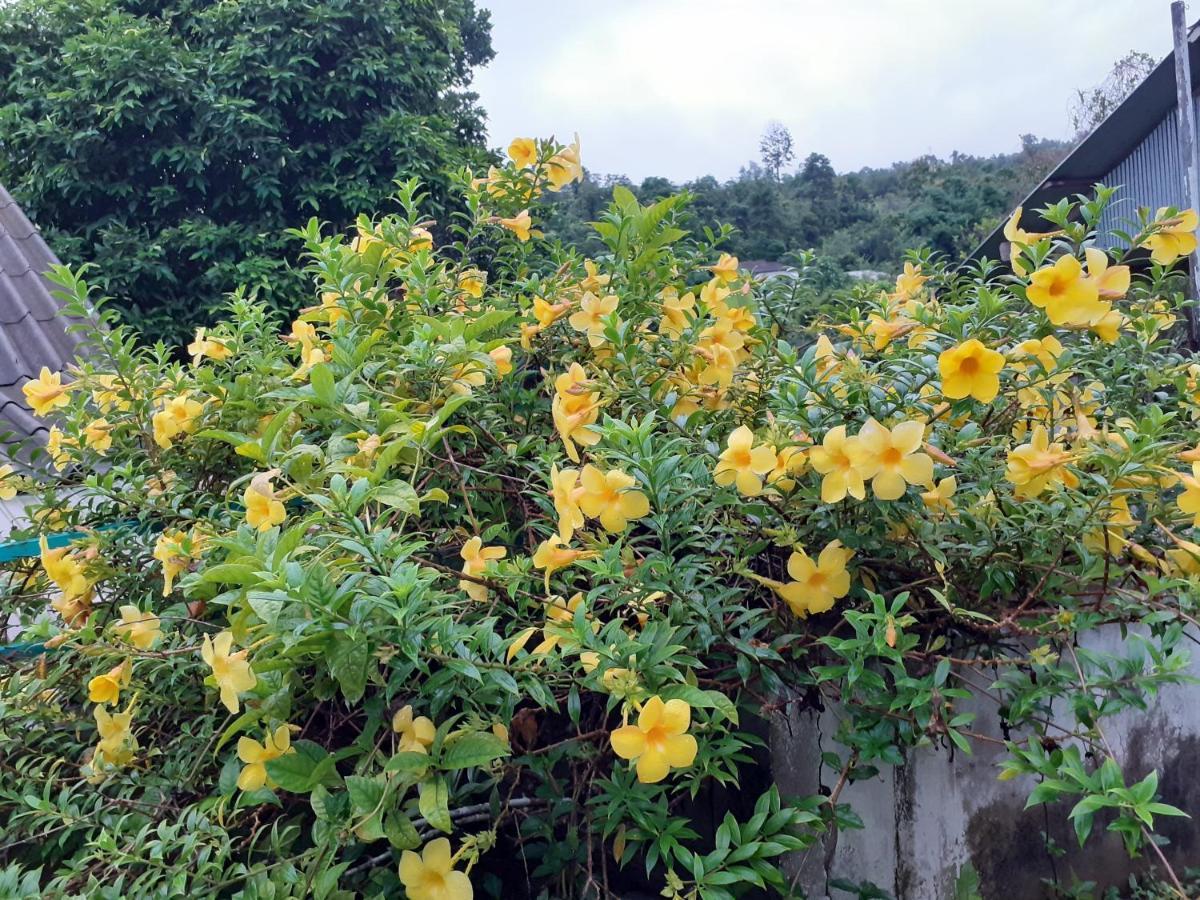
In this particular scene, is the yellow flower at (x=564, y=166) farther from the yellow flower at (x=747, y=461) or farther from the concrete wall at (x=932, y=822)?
the concrete wall at (x=932, y=822)

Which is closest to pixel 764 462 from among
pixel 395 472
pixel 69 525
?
pixel 395 472

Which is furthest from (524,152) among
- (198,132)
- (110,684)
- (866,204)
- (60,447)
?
(866,204)

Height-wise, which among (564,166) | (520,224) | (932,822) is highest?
(564,166)

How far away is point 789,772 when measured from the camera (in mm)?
1440

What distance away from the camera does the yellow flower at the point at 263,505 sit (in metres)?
1.08

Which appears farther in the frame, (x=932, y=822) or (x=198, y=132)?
(x=198, y=132)

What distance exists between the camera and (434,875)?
3.38 feet

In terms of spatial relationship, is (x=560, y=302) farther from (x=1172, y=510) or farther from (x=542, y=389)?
(x=1172, y=510)

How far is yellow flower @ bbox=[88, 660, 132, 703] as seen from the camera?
1.25 meters

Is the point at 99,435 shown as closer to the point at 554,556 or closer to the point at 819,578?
the point at 554,556

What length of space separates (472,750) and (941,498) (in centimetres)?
70

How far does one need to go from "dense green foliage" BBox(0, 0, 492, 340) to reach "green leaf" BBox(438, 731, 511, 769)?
675cm

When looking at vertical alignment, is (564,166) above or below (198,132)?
below

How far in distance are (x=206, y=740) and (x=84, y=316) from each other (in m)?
0.91
